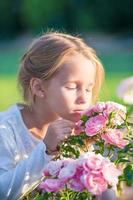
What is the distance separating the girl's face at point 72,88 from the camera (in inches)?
131

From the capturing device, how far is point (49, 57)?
349 centimetres

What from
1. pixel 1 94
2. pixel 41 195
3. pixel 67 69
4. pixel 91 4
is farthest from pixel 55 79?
pixel 91 4

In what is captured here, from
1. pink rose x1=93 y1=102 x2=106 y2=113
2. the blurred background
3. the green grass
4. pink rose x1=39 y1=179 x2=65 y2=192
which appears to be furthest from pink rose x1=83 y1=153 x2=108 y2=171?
the blurred background

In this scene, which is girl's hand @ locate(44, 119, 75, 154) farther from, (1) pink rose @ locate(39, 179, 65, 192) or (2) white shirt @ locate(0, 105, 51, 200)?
(1) pink rose @ locate(39, 179, 65, 192)

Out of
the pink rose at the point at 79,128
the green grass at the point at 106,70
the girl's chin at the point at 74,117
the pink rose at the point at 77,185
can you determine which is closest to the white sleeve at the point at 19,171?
the pink rose at the point at 79,128

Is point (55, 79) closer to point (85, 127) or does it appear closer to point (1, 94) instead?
point (85, 127)

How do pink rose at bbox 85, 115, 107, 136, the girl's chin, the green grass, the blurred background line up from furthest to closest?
1. the blurred background
2. the green grass
3. the girl's chin
4. pink rose at bbox 85, 115, 107, 136

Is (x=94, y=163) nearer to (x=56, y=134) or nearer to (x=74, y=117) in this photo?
(x=56, y=134)

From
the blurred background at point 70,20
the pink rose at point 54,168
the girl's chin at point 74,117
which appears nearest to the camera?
the pink rose at point 54,168

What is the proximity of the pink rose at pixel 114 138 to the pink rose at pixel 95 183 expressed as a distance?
1.11 feet

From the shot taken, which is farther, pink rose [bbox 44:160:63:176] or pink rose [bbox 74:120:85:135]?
pink rose [bbox 74:120:85:135]

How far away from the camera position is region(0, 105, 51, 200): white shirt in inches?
122

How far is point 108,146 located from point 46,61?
2.07 ft

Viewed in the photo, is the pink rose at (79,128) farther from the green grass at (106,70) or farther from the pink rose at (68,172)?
the green grass at (106,70)
